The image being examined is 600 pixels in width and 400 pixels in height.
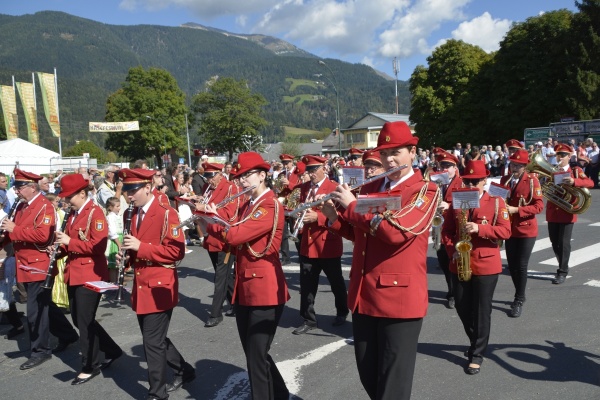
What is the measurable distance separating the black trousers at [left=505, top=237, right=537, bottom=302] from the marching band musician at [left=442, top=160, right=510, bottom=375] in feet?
5.86

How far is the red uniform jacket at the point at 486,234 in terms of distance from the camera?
5324 mm

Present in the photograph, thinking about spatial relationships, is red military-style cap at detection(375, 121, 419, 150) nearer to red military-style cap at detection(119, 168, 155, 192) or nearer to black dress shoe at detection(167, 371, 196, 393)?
red military-style cap at detection(119, 168, 155, 192)

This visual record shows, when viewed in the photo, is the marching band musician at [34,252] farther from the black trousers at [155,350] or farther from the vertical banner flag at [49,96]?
the vertical banner flag at [49,96]

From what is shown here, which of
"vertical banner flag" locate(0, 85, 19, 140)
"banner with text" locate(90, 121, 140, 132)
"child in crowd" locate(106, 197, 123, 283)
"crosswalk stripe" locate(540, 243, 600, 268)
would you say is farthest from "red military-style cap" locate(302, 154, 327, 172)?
"banner with text" locate(90, 121, 140, 132)

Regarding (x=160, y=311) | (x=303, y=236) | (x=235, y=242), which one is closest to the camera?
(x=235, y=242)

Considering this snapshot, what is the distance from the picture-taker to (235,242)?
417 centimetres

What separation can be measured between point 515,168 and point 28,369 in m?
6.57

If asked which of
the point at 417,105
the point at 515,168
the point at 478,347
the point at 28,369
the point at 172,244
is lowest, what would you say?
the point at 28,369

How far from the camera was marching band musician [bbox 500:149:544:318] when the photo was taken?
7008 millimetres

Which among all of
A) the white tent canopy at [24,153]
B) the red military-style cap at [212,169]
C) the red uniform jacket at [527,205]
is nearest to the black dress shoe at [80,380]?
the red military-style cap at [212,169]

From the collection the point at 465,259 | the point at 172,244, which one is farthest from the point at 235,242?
the point at 465,259

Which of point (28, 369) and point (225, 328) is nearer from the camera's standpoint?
point (28, 369)

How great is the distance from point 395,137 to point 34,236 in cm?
450

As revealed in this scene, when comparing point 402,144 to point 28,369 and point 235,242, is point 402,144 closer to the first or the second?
point 235,242
